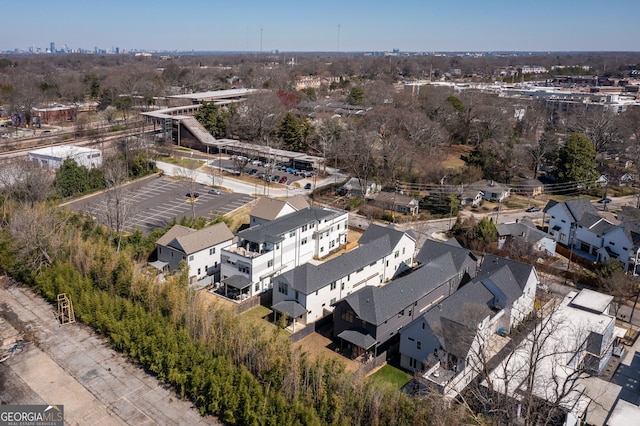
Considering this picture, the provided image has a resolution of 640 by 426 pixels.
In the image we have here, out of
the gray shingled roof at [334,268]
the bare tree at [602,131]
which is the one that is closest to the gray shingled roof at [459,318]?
the gray shingled roof at [334,268]

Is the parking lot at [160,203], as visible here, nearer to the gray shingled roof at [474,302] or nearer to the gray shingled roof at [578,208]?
the gray shingled roof at [474,302]

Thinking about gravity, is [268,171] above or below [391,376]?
above

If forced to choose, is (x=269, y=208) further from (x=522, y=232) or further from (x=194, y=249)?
(x=522, y=232)

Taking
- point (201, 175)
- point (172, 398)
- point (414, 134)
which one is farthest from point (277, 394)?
point (414, 134)

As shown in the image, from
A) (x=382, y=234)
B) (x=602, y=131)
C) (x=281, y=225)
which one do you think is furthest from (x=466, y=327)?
(x=602, y=131)

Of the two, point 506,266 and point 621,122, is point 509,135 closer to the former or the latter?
point 621,122
